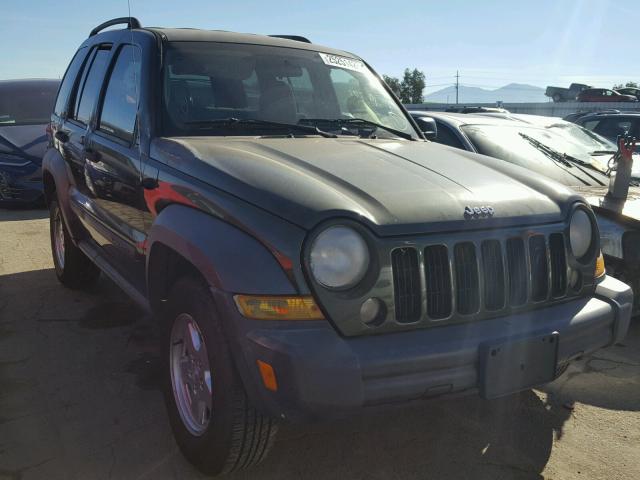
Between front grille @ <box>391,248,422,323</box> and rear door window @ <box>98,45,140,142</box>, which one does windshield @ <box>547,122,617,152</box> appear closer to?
rear door window @ <box>98,45,140,142</box>

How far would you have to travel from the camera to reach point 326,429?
2.99m

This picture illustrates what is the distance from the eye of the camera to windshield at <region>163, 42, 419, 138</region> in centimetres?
319

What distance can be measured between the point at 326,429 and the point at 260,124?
5.30 ft

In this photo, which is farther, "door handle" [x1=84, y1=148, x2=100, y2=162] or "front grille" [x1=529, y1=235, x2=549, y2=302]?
"door handle" [x1=84, y1=148, x2=100, y2=162]

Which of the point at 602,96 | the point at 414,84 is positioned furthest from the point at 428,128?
the point at 414,84

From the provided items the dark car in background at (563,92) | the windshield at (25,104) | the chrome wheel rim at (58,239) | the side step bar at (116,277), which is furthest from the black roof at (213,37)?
the dark car in background at (563,92)

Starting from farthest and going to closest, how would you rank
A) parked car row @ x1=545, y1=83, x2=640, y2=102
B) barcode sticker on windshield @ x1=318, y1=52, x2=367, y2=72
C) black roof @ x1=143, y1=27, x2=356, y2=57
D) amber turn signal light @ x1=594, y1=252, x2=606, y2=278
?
1. parked car row @ x1=545, y1=83, x2=640, y2=102
2. barcode sticker on windshield @ x1=318, y1=52, x2=367, y2=72
3. black roof @ x1=143, y1=27, x2=356, y2=57
4. amber turn signal light @ x1=594, y1=252, x2=606, y2=278

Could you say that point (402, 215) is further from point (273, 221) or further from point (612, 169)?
point (612, 169)

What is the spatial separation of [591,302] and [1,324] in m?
3.90

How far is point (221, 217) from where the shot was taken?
2367mm

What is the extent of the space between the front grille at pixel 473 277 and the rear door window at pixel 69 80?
3428mm

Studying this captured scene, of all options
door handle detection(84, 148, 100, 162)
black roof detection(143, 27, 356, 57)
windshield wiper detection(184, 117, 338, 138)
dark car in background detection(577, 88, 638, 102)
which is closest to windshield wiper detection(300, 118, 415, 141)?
windshield wiper detection(184, 117, 338, 138)

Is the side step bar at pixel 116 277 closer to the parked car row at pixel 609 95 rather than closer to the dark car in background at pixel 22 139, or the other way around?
the dark car in background at pixel 22 139

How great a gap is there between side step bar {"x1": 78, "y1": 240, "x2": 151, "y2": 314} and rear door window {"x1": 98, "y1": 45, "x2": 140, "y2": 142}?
0.80 m
